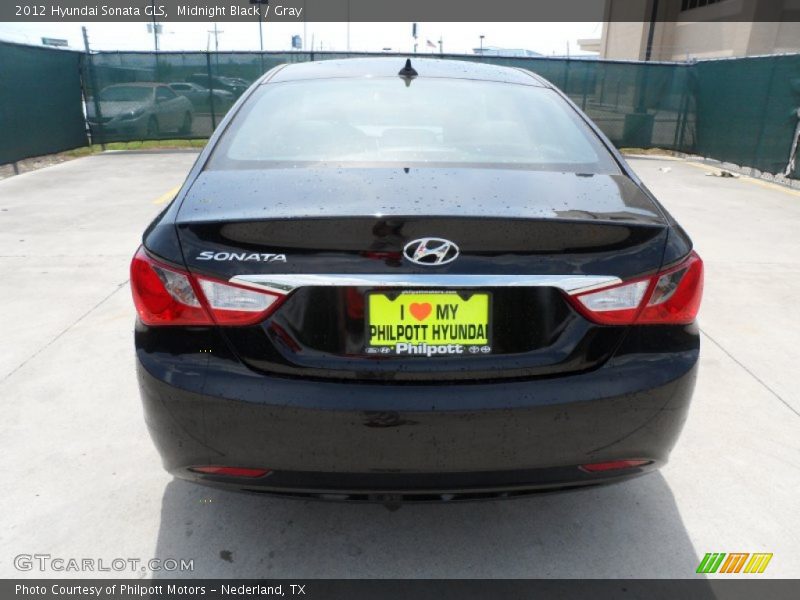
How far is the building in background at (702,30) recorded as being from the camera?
87.4ft

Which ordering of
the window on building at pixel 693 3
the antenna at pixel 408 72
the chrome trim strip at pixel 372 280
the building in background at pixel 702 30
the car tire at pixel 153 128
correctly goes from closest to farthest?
1. the chrome trim strip at pixel 372 280
2. the antenna at pixel 408 72
3. the car tire at pixel 153 128
4. the building in background at pixel 702 30
5. the window on building at pixel 693 3

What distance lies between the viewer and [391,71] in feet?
10.0

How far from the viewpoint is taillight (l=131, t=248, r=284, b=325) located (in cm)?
176

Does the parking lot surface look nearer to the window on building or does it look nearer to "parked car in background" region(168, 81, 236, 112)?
"parked car in background" region(168, 81, 236, 112)

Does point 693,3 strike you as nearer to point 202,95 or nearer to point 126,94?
point 202,95

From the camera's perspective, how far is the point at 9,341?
12.7 ft

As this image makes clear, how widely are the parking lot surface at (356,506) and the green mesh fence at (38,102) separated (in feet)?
26.7

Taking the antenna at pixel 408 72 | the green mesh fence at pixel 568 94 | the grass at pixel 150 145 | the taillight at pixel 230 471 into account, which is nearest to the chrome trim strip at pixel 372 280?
the taillight at pixel 230 471

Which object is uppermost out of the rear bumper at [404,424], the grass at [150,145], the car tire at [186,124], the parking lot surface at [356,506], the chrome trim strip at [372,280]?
the chrome trim strip at [372,280]

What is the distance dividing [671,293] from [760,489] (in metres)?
1.26

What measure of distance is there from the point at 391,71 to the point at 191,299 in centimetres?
172

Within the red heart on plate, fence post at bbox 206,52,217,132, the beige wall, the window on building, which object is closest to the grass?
fence post at bbox 206,52,217,132

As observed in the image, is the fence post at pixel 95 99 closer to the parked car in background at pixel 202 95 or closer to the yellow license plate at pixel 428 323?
the parked car in background at pixel 202 95

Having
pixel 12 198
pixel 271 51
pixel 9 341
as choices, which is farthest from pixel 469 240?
pixel 271 51
